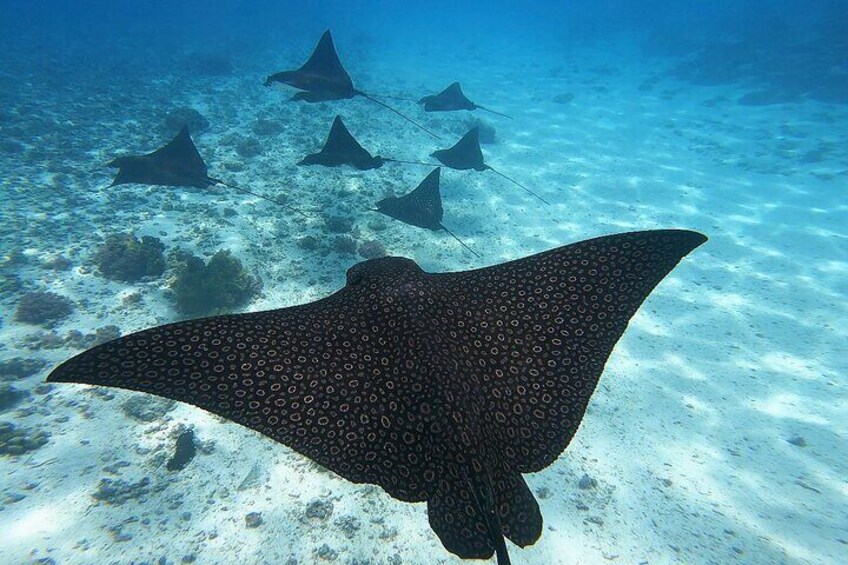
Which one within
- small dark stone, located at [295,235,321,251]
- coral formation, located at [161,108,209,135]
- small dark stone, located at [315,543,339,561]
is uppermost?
coral formation, located at [161,108,209,135]

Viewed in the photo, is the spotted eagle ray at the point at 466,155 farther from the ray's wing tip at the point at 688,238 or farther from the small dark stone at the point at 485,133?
the ray's wing tip at the point at 688,238

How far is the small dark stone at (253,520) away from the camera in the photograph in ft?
17.8

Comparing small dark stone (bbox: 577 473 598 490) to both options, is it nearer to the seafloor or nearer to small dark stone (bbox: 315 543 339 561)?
the seafloor

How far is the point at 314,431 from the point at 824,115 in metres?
36.0

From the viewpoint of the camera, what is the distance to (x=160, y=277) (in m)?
9.89

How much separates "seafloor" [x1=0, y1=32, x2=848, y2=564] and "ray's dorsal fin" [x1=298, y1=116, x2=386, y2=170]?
1.98 m

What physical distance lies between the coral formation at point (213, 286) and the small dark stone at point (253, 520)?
4754 millimetres

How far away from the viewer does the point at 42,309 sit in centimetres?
856

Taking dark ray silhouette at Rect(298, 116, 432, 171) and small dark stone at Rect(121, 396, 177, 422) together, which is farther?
dark ray silhouette at Rect(298, 116, 432, 171)

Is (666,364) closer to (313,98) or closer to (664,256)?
(664,256)

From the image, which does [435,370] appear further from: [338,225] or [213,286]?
[338,225]

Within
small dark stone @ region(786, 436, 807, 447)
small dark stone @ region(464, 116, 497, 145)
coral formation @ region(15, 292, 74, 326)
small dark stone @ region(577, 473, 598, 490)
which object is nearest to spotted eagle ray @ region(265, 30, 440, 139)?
coral formation @ region(15, 292, 74, 326)

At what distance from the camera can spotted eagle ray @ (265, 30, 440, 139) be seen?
1099cm

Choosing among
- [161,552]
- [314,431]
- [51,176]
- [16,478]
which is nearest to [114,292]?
[16,478]
